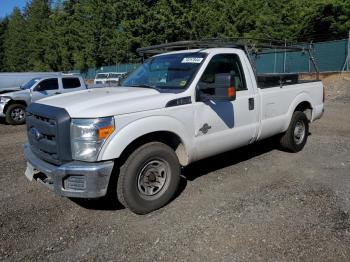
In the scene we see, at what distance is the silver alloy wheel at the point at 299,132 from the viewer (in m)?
6.71

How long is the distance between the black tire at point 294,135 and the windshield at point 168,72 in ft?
8.24

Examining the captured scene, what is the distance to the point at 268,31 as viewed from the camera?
110 ft

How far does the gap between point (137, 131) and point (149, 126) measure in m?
0.17

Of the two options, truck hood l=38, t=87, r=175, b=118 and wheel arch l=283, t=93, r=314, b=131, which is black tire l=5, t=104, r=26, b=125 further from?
wheel arch l=283, t=93, r=314, b=131

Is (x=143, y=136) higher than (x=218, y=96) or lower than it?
lower

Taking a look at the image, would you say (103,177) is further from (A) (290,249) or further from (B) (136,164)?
(A) (290,249)

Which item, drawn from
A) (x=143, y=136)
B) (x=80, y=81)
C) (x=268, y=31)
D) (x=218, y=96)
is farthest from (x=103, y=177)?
(x=268, y=31)

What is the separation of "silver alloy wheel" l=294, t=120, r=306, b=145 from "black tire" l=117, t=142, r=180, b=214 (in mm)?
3193

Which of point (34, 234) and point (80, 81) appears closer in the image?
point (34, 234)

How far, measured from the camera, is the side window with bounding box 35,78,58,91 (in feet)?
43.7

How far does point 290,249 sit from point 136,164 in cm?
181

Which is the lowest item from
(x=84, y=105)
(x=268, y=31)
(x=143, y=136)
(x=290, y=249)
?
(x=290, y=249)

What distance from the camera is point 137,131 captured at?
13.1 feet

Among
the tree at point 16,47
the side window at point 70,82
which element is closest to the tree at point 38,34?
Result: the tree at point 16,47
